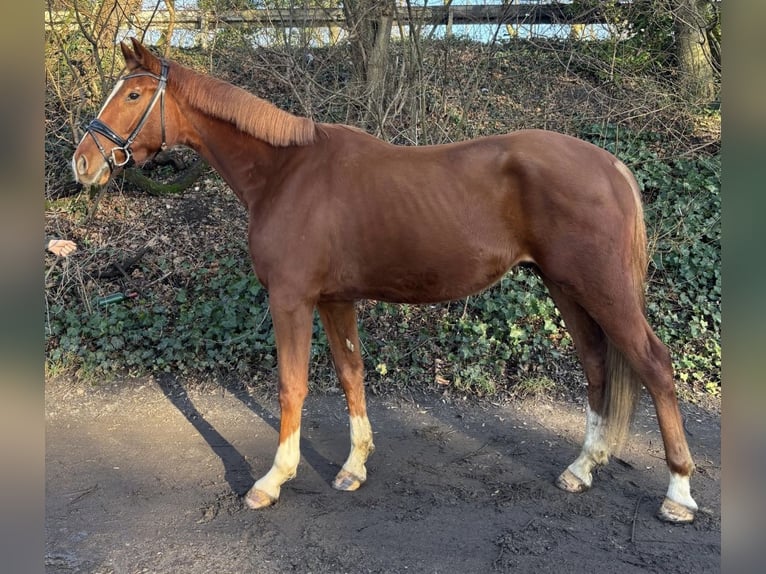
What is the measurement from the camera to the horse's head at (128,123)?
2879 millimetres

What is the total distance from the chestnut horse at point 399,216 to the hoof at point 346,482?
1cm

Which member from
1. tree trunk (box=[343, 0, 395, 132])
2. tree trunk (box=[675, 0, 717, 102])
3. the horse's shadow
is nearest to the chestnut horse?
the horse's shadow

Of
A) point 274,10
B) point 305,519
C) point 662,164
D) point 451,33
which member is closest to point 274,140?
point 305,519

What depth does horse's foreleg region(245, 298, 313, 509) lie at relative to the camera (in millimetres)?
2906

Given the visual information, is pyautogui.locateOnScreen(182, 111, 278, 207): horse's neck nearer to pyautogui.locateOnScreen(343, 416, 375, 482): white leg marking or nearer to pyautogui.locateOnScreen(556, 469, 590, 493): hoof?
pyautogui.locateOnScreen(343, 416, 375, 482): white leg marking

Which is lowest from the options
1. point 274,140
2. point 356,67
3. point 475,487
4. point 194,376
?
point 194,376

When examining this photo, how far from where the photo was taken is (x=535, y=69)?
7.93 m

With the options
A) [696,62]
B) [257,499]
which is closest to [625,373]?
[257,499]

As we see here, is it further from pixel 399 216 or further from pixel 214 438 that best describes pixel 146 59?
pixel 214 438

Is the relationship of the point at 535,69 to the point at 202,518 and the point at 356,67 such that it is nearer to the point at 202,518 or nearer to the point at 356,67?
the point at 356,67

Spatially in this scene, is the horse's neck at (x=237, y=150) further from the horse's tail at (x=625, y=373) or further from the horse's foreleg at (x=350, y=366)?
the horse's tail at (x=625, y=373)


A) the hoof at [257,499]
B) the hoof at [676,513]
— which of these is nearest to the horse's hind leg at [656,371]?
the hoof at [676,513]

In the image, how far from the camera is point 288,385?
2975 mm
